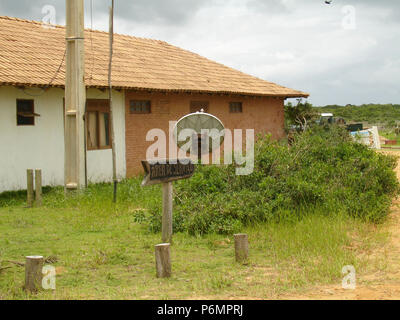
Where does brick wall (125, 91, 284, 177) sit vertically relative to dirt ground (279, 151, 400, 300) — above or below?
above

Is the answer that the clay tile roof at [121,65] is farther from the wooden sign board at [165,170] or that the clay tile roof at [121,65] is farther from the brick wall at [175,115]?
the wooden sign board at [165,170]

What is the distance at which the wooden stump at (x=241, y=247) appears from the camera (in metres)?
7.04

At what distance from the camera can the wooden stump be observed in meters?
7.04

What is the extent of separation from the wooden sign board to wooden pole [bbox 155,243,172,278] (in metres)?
1.18

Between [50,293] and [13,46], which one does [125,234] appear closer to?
[50,293]

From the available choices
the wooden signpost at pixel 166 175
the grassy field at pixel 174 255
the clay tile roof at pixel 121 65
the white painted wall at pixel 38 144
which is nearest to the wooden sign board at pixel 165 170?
the wooden signpost at pixel 166 175

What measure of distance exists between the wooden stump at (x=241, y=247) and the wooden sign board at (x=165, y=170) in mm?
1347

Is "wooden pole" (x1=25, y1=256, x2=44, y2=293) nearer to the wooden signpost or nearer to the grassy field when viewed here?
the grassy field

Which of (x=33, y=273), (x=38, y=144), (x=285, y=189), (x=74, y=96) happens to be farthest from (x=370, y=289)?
(x=38, y=144)

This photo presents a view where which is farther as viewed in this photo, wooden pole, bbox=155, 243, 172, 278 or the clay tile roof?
the clay tile roof

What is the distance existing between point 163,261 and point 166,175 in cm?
161

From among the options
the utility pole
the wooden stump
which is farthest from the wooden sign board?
the utility pole

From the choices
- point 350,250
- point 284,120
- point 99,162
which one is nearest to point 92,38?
point 99,162

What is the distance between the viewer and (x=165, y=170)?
762cm
